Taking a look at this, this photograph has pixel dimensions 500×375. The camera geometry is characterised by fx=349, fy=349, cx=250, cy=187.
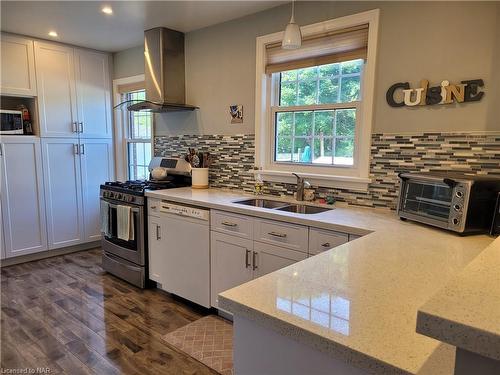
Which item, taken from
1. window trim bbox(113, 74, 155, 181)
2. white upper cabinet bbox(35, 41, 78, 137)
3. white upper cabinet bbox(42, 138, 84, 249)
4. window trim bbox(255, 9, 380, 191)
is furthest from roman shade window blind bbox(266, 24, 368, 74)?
white upper cabinet bbox(42, 138, 84, 249)

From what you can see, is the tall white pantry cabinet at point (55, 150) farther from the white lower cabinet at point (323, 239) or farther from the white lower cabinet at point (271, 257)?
the white lower cabinet at point (323, 239)

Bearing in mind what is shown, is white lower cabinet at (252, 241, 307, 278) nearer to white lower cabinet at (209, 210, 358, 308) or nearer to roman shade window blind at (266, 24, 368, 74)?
white lower cabinet at (209, 210, 358, 308)

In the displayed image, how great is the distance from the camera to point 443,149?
6.85 feet

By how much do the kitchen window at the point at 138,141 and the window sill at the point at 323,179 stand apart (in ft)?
6.06

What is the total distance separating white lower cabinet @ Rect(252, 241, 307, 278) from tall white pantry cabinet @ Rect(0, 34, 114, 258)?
2.74m

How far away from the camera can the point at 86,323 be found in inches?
101

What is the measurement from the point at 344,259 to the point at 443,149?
3.96ft

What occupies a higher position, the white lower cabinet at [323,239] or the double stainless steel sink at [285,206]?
the double stainless steel sink at [285,206]

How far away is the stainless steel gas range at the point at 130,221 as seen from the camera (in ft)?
10.2

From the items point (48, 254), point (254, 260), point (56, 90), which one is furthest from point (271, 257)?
point (56, 90)

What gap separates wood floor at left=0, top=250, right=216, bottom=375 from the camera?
2107 millimetres

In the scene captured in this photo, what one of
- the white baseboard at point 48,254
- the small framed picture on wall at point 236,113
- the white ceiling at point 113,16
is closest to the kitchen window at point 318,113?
the small framed picture on wall at point 236,113

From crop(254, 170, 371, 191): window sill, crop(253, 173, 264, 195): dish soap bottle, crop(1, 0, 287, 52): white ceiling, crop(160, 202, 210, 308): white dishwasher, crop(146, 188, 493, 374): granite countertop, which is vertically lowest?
crop(160, 202, 210, 308): white dishwasher

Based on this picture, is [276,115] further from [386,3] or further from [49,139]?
[49,139]
